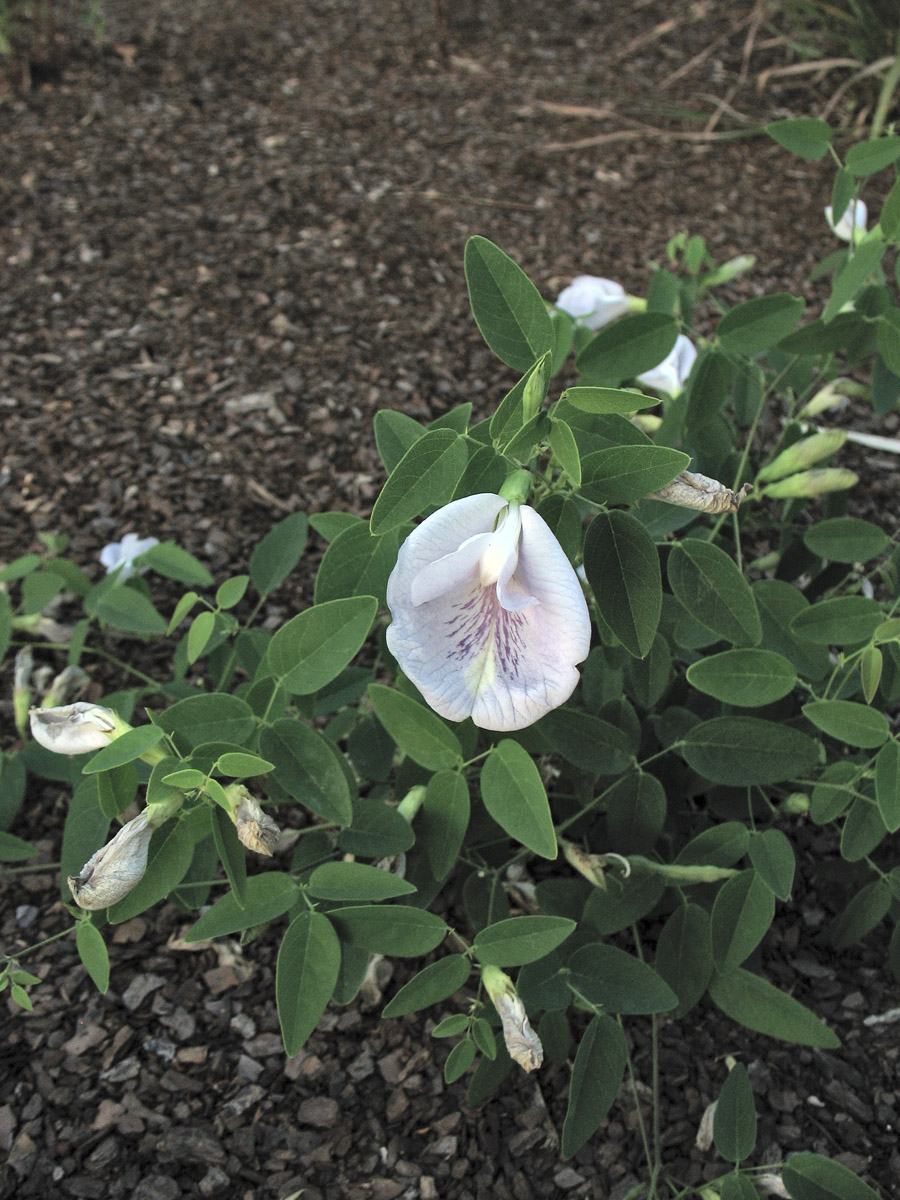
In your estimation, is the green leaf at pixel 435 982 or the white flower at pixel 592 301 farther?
the white flower at pixel 592 301

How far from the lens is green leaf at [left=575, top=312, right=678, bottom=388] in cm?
106

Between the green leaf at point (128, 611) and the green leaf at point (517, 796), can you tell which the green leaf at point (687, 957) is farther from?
the green leaf at point (128, 611)

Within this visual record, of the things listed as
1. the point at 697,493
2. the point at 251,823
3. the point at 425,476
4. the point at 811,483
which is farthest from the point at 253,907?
the point at 811,483

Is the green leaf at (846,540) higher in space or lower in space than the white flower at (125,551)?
higher

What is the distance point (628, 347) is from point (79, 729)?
25.7 inches

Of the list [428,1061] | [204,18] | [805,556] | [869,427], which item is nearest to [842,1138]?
[428,1061]

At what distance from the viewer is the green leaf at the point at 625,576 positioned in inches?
33.8

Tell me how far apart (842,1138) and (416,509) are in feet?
2.89

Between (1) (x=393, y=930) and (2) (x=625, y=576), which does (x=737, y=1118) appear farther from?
(2) (x=625, y=576)

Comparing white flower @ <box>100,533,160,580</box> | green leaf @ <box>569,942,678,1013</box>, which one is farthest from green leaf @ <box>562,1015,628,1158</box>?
white flower @ <box>100,533,160,580</box>

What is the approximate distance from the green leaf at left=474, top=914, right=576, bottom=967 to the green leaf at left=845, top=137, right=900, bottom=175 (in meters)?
0.89

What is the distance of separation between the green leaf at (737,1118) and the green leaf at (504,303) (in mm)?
726

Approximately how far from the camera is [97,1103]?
116 centimetres

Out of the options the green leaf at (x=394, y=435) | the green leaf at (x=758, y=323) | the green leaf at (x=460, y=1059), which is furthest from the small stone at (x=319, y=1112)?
the green leaf at (x=758, y=323)
